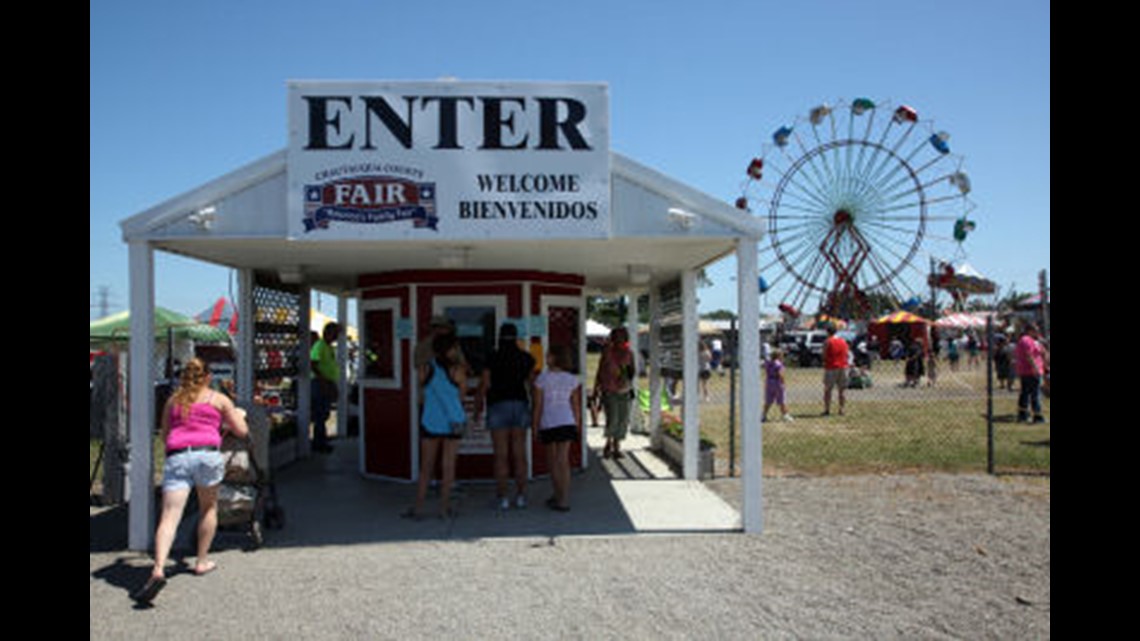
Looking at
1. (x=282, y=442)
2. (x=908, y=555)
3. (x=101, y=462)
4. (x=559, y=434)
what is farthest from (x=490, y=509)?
(x=101, y=462)

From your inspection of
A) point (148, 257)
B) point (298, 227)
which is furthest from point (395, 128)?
point (148, 257)

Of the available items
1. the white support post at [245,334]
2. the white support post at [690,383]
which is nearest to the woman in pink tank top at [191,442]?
the white support post at [245,334]

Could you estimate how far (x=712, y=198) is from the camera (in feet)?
22.6

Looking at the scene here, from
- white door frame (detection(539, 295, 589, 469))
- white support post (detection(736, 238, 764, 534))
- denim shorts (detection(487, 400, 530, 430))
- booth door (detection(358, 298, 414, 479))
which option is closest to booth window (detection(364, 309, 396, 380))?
booth door (detection(358, 298, 414, 479))

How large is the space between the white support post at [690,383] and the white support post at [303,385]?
527 centimetres

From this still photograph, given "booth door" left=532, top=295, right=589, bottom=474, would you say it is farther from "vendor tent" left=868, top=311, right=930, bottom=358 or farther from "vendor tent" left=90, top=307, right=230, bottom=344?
"vendor tent" left=868, top=311, right=930, bottom=358

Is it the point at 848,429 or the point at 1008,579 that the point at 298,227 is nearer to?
the point at 1008,579

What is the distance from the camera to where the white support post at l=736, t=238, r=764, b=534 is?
693 cm

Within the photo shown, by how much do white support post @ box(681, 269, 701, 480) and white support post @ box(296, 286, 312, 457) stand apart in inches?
207

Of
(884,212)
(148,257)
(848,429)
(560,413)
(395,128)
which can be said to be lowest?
(848,429)

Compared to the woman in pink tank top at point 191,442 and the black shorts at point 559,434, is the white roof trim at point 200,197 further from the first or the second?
the black shorts at point 559,434
